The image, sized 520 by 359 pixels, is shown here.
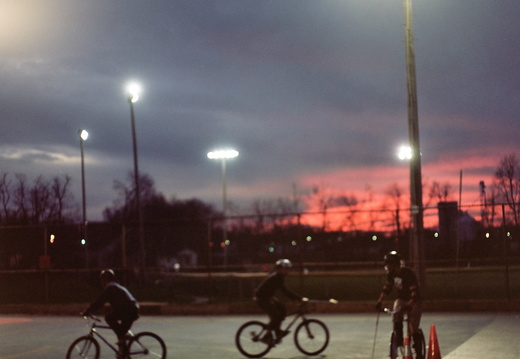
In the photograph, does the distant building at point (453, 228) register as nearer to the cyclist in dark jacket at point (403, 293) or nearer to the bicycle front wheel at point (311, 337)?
the bicycle front wheel at point (311, 337)

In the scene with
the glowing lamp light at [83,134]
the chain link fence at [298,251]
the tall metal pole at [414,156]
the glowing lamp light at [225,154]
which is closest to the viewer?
the tall metal pole at [414,156]

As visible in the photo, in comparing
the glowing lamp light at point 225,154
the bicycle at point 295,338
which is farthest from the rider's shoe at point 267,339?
the glowing lamp light at point 225,154

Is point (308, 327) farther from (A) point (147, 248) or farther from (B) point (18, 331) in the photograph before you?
(A) point (147, 248)

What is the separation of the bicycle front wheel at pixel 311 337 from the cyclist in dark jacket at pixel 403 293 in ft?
10.4

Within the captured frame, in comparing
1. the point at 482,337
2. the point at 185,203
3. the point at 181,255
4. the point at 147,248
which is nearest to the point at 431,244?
the point at 482,337

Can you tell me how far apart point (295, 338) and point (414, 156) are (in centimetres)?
911

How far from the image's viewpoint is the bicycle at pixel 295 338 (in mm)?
14492

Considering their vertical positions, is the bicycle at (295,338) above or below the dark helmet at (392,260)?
below

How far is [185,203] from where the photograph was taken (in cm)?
11725

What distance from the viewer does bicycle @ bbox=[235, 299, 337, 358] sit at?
14.5m

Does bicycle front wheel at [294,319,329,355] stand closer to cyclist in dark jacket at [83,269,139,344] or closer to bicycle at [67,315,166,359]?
bicycle at [67,315,166,359]

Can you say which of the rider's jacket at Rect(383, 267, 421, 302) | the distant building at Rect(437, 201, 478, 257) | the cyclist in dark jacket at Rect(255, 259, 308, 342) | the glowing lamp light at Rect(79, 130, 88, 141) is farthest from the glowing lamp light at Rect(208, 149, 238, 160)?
the rider's jacket at Rect(383, 267, 421, 302)

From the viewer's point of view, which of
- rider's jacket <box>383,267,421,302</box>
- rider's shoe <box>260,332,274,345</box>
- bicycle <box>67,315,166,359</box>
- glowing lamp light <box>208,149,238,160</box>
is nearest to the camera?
rider's jacket <box>383,267,421,302</box>

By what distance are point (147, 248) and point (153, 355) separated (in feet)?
236
